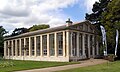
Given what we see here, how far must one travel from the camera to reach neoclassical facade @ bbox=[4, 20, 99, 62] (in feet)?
154

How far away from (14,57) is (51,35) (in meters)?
21.8

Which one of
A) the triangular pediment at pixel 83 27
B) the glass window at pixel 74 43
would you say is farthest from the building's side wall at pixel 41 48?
the triangular pediment at pixel 83 27

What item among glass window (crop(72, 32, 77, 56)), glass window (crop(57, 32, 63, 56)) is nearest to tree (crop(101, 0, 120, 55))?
glass window (crop(72, 32, 77, 56))

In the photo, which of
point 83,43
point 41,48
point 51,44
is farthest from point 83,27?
point 41,48

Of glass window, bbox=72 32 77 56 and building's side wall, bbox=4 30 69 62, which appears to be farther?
glass window, bbox=72 32 77 56

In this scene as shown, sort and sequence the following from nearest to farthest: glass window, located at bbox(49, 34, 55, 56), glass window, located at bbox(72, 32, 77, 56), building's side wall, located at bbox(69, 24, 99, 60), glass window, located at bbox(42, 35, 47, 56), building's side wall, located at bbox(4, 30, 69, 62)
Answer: building's side wall, located at bbox(4, 30, 69, 62) < building's side wall, located at bbox(69, 24, 99, 60) < glass window, located at bbox(72, 32, 77, 56) < glass window, located at bbox(49, 34, 55, 56) < glass window, located at bbox(42, 35, 47, 56)

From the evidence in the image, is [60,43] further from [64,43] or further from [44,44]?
[44,44]

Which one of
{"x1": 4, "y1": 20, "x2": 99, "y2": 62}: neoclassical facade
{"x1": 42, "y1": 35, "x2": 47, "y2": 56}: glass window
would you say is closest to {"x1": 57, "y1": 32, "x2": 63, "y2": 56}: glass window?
{"x1": 4, "y1": 20, "x2": 99, "y2": 62}: neoclassical facade

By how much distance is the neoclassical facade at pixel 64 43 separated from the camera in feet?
154

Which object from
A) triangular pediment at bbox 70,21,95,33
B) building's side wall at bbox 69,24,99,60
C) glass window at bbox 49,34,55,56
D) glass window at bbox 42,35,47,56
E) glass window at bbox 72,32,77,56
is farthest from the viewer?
glass window at bbox 42,35,47,56

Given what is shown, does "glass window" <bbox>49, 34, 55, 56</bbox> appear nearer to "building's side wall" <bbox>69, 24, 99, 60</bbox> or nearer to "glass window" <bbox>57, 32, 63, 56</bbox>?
"glass window" <bbox>57, 32, 63, 56</bbox>

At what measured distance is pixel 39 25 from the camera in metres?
86.4

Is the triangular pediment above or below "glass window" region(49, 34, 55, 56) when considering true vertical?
above

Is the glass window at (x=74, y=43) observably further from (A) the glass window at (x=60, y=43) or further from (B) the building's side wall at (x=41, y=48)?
(A) the glass window at (x=60, y=43)
